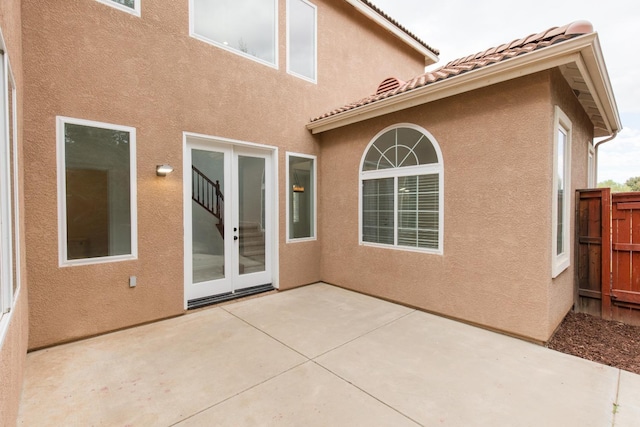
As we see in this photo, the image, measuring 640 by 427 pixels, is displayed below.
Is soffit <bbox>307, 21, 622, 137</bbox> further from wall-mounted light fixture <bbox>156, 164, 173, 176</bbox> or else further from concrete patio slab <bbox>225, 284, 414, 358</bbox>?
concrete patio slab <bbox>225, 284, 414, 358</bbox>

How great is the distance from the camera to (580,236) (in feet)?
16.2

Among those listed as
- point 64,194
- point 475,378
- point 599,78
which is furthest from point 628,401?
point 64,194

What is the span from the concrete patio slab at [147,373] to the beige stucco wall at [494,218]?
255cm

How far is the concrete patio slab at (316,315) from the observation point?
3895mm

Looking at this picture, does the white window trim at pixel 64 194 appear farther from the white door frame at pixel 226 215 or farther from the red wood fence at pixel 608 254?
the red wood fence at pixel 608 254

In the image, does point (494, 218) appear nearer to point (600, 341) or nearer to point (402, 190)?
point (402, 190)

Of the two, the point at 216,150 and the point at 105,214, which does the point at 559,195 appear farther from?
the point at 105,214

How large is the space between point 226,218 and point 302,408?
3587mm

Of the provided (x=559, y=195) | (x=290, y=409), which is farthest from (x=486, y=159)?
(x=290, y=409)

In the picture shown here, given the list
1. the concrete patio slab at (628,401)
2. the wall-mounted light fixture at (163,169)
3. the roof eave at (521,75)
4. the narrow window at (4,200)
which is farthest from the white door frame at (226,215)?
the concrete patio slab at (628,401)

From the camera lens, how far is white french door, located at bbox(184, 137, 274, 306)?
5027 millimetres

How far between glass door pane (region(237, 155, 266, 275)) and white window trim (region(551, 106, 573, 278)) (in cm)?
466

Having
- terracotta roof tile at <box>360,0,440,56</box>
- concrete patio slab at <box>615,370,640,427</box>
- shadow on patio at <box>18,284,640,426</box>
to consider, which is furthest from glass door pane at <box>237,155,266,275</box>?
terracotta roof tile at <box>360,0,440,56</box>

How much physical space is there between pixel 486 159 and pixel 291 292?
13.8 ft
